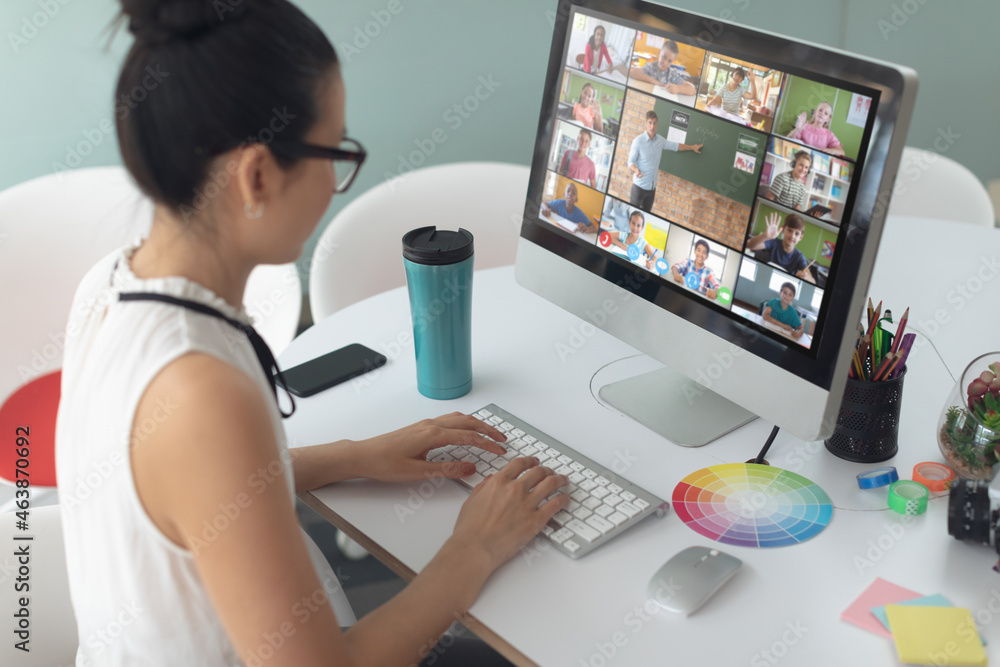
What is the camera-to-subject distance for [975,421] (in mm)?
1004

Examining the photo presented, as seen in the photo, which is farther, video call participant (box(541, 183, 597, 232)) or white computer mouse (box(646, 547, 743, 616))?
video call participant (box(541, 183, 597, 232))

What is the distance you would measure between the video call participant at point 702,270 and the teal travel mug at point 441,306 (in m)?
0.31

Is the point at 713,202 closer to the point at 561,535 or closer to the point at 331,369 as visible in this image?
the point at 561,535

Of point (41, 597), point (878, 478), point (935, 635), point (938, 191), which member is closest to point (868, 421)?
point (878, 478)

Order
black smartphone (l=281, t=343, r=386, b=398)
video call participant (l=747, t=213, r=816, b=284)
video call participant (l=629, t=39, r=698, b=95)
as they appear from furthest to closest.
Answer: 1. black smartphone (l=281, t=343, r=386, b=398)
2. video call participant (l=629, t=39, r=698, b=95)
3. video call participant (l=747, t=213, r=816, b=284)

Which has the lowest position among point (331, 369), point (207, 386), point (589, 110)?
point (331, 369)

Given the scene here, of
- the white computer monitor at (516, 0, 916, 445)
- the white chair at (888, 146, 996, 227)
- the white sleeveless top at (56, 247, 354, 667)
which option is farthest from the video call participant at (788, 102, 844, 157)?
the white chair at (888, 146, 996, 227)

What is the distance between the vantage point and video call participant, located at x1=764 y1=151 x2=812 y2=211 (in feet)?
3.04

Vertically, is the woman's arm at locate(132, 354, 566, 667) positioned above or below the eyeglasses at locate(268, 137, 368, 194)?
below

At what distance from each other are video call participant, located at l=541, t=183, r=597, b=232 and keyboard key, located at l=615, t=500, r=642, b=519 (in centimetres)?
41

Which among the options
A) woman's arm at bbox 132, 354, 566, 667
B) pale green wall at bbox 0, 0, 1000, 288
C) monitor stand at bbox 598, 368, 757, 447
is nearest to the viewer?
woman's arm at bbox 132, 354, 566, 667

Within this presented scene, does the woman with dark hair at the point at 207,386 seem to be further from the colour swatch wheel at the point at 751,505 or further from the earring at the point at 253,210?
the colour swatch wheel at the point at 751,505

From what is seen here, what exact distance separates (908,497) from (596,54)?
688 mm

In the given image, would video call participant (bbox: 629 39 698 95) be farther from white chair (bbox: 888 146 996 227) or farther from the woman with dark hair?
white chair (bbox: 888 146 996 227)
